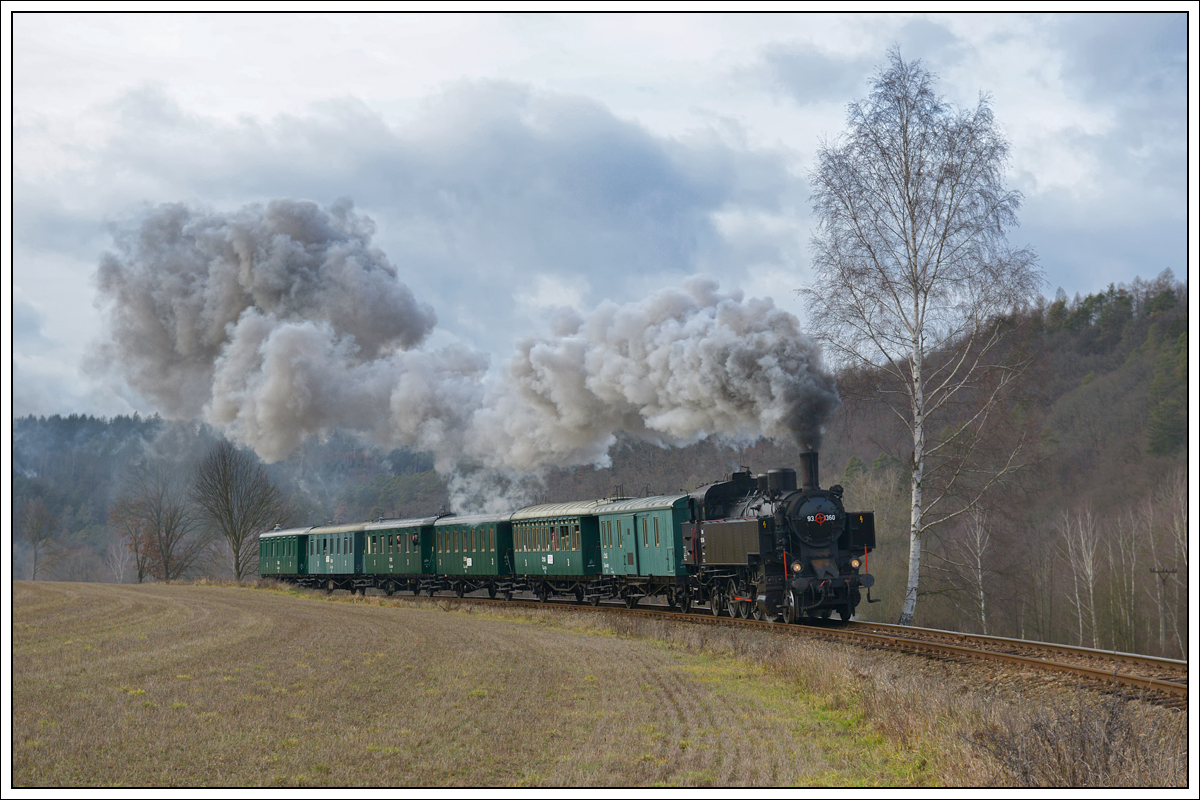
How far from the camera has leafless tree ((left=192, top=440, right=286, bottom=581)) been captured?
5062 centimetres

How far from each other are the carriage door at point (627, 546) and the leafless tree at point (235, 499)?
34.4 meters

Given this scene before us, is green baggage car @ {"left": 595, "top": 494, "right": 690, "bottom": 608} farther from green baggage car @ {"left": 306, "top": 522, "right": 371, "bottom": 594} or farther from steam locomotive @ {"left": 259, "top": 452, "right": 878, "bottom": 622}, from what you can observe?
green baggage car @ {"left": 306, "top": 522, "right": 371, "bottom": 594}

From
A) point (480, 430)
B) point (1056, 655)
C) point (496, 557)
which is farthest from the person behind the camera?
point (480, 430)

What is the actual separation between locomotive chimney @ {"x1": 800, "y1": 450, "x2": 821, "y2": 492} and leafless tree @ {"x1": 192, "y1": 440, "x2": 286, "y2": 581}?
131ft

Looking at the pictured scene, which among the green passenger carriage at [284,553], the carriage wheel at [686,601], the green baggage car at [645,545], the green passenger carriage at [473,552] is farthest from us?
the green passenger carriage at [284,553]

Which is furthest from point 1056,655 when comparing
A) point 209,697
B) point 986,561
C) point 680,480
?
point 680,480

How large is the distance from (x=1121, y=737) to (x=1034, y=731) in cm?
54

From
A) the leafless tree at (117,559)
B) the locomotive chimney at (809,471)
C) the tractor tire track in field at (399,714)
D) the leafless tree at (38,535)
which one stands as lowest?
the leafless tree at (117,559)

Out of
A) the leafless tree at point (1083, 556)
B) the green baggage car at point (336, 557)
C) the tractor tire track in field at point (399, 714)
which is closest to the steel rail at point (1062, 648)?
the tractor tire track in field at point (399, 714)

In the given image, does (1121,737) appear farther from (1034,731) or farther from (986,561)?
(986,561)

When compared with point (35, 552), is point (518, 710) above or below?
above

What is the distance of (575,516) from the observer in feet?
71.1

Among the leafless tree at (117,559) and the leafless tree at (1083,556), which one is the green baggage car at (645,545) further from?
the leafless tree at (117,559)

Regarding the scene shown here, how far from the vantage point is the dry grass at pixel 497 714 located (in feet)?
22.1
